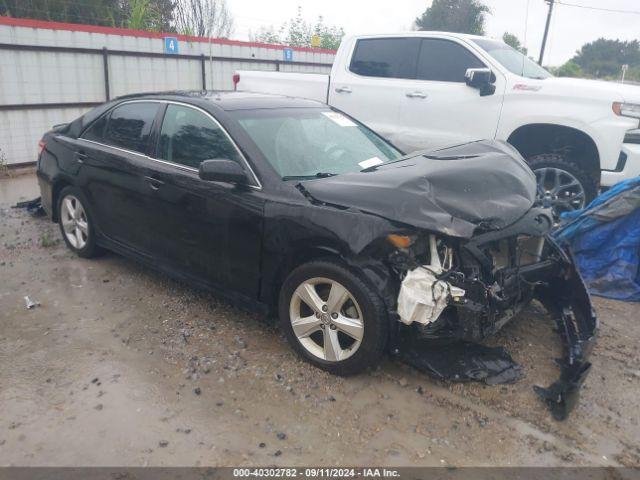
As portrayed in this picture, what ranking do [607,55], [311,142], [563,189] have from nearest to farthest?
[311,142]
[563,189]
[607,55]

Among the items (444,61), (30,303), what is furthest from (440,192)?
(444,61)

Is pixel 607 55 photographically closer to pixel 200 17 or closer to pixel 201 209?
pixel 200 17

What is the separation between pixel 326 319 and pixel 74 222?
122 inches

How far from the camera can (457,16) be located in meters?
37.1

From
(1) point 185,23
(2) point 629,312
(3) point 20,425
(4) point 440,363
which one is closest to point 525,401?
(4) point 440,363

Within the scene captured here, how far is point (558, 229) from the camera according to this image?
5262 millimetres

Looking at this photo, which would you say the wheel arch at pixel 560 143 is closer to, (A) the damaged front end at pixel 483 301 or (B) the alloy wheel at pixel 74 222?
(A) the damaged front end at pixel 483 301

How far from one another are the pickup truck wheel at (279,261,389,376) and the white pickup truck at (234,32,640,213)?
3058 mm

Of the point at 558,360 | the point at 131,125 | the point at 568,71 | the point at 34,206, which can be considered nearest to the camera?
the point at 558,360

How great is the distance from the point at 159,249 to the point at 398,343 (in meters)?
2.10

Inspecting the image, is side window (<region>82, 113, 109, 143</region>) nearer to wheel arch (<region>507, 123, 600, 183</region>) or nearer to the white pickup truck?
the white pickup truck

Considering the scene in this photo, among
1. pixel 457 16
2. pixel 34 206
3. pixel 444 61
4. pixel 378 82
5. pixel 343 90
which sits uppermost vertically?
pixel 457 16

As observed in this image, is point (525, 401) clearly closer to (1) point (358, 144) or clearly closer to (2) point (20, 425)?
(1) point (358, 144)

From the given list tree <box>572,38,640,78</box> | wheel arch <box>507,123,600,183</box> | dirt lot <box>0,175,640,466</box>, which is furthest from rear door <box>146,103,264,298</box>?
tree <box>572,38,640,78</box>
